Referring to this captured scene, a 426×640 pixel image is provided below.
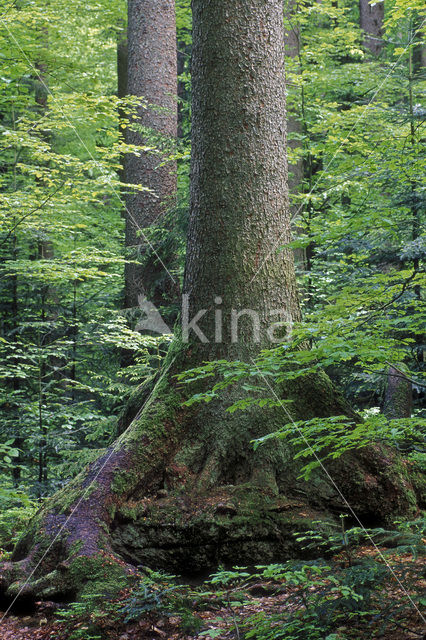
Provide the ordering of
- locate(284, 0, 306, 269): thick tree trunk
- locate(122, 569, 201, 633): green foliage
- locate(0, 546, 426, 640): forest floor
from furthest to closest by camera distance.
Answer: locate(284, 0, 306, 269): thick tree trunk < locate(122, 569, 201, 633): green foliage < locate(0, 546, 426, 640): forest floor

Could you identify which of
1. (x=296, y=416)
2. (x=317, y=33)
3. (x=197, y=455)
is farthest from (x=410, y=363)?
(x=317, y=33)

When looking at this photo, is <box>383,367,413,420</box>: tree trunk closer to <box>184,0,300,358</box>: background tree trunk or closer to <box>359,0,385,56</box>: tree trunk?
<box>184,0,300,358</box>: background tree trunk

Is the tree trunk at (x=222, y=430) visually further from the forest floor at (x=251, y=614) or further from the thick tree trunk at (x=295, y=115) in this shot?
the thick tree trunk at (x=295, y=115)

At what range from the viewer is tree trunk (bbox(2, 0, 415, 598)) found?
13.0 feet

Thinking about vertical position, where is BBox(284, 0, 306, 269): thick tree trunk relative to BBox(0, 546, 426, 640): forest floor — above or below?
above

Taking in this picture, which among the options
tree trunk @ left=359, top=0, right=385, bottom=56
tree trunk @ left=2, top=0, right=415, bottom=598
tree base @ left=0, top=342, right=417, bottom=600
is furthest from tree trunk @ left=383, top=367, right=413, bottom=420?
tree trunk @ left=359, top=0, right=385, bottom=56

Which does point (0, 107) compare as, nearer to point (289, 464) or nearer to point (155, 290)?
point (155, 290)

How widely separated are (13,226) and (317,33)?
32.2 ft

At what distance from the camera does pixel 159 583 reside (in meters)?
3.71

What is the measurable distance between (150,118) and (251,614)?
7689 millimetres

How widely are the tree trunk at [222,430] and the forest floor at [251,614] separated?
24 centimetres

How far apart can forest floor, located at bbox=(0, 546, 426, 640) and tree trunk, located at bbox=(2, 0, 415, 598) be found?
0.24m

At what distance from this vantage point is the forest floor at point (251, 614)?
2.74 m

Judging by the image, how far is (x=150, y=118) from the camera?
8977 millimetres
